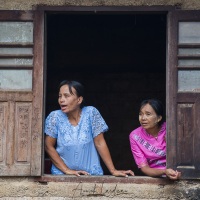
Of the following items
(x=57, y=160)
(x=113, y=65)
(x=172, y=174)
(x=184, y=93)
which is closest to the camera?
(x=172, y=174)

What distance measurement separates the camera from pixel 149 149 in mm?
6480

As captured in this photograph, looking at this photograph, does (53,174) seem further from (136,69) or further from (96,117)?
(136,69)

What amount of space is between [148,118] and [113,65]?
335 cm

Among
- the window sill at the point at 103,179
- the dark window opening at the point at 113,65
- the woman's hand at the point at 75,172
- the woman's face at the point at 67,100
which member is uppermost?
the dark window opening at the point at 113,65

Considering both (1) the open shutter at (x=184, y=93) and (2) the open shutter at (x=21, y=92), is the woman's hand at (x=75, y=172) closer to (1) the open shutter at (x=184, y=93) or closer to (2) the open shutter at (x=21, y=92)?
(2) the open shutter at (x=21, y=92)

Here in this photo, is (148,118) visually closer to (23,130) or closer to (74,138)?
(74,138)

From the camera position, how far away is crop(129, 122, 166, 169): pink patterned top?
645cm

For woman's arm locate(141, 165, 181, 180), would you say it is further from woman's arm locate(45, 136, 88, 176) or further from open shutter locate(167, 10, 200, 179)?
woman's arm locate(45, 136, 88, 176)

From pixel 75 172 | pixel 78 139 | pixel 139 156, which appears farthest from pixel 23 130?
pixel 139 156

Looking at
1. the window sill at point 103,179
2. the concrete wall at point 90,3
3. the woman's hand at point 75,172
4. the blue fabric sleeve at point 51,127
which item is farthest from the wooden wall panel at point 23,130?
the concrete wall at point 90,3

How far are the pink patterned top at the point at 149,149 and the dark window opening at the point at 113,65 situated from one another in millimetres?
Answer: 3177

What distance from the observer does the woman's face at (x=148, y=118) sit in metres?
6.51

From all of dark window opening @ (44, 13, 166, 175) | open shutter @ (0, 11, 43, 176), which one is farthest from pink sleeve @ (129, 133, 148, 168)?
dark window opening @ (44, 13, 166, 175)

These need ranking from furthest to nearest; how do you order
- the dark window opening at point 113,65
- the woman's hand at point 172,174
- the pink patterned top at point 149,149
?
the dark window opening at point 113,65
the pink patterned top at point 149,149
the woman's hand at point 172,174
